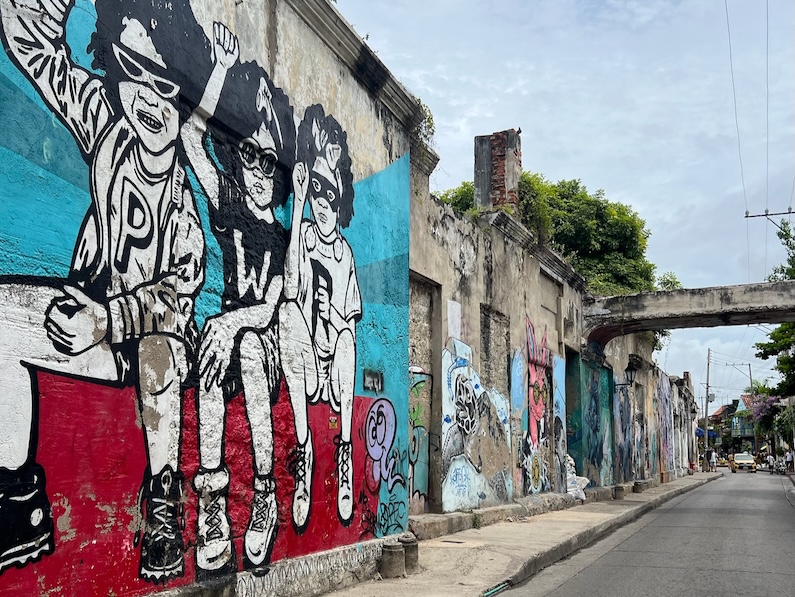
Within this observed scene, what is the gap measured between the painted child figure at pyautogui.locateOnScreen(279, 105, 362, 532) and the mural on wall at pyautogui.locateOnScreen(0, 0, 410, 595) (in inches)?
0.9

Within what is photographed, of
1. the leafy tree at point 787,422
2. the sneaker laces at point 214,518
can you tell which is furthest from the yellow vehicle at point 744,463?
the sneaker laces at point 214,518

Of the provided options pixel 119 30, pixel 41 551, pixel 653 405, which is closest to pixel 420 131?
pixel 119 30

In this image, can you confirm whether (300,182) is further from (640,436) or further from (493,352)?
(640,436)

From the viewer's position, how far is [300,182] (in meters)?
6.70

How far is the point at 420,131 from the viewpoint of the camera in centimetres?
963

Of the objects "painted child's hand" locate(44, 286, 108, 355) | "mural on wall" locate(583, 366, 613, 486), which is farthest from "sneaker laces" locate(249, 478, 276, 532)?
"mural on wall" locate(583, 366, 613, 486)

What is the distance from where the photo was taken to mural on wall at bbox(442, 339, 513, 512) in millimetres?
10719

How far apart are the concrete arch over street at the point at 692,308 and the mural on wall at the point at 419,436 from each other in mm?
10606

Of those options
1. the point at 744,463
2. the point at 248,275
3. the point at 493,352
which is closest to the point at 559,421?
the point at 493,352

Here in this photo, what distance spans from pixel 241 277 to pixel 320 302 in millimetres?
1260

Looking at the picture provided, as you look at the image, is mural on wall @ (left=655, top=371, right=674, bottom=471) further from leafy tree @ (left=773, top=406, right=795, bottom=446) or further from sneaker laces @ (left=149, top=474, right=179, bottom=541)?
sneaker laces @ (left=149, top=474, right=179, bottom=541)

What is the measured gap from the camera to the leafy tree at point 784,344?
29.5m

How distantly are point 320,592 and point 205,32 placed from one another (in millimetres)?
4589

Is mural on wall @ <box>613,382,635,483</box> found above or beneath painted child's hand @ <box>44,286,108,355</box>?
beneath
